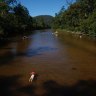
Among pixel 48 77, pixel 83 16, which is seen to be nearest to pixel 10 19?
pixel 83 16

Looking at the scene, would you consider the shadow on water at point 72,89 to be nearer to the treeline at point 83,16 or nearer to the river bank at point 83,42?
the river bank at point 83,42

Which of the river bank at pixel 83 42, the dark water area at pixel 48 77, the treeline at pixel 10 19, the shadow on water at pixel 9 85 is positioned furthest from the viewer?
the treeline at pixel 10 19

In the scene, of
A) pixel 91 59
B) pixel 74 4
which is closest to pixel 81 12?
pixel 74 4

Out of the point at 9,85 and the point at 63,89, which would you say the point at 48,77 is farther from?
the point at 9,85

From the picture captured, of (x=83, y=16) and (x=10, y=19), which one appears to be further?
(x=83, y=16)

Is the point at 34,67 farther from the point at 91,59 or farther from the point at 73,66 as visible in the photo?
the point at 91,59

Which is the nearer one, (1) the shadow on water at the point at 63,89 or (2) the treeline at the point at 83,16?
(1) the shadow on water at the point at 63,89

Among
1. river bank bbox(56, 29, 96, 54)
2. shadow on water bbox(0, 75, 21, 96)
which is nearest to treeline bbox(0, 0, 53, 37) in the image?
river bank bbox(56, 29, 96, 54)

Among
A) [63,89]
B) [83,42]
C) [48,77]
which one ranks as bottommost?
[83,42]

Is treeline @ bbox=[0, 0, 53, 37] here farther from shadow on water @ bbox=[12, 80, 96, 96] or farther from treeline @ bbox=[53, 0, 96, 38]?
shadow on water @ bbox=[12, 80, 96, 96]

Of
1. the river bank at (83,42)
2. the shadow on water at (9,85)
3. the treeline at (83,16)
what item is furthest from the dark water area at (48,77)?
the treeline at (83,16)

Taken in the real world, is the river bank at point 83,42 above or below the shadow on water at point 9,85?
below

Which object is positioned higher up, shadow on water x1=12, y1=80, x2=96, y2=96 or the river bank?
shadow on water x1=12, y1=80, x2=96, y2=96

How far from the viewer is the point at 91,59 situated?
979 inches
